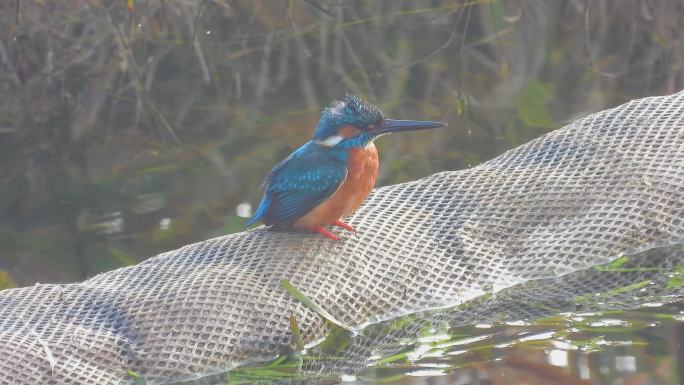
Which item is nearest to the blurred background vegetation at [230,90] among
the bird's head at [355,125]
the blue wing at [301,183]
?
the blue wing at [301,183]

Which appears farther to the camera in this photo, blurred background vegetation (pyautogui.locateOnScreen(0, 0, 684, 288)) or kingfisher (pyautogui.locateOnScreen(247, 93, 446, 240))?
blurred background vegetation (pyautogui.locateOnScreen(0, 0, 684, 288))

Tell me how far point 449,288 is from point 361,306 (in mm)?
396

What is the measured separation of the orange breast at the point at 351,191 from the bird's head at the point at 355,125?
6 centimetres

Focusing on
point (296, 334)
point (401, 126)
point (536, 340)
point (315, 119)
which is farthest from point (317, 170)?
point (315, 119)

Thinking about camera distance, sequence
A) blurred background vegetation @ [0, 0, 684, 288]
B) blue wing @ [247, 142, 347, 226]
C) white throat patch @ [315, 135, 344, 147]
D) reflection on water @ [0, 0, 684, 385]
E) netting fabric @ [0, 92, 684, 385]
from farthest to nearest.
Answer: blurred background vegetation @ [0, 0, 684, 288] → white throat patch @ [315, 135, 344, 147] → blue wing @ [247, 142, 347, 226] → reflection on water @ [0, 0, 684, 385] → netting fabric @ [0, 92, 684, 385]

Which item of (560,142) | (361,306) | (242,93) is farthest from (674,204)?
(242,93)

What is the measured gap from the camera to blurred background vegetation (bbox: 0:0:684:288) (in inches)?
258

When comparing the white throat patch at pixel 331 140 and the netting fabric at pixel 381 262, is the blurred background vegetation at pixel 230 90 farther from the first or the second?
the white throat patch at pixel 331 140

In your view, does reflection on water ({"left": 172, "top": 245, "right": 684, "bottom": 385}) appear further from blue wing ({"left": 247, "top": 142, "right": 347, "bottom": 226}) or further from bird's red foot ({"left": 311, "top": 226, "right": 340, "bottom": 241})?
blue wing ({"left": 247, "top": 142, "right": 347, "bottom": 226})

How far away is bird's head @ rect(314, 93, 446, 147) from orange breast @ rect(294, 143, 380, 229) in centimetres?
6

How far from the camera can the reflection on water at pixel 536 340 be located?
412cm

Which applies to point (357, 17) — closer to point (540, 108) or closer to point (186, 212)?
point (540, 108)

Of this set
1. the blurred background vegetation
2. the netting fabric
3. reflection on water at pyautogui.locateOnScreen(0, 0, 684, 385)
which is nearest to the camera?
the netting fabric

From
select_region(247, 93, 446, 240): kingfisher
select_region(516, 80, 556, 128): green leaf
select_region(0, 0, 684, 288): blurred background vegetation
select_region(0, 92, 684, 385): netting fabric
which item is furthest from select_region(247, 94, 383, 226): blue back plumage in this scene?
select_region(516, 80, 556, 128): green leaf
